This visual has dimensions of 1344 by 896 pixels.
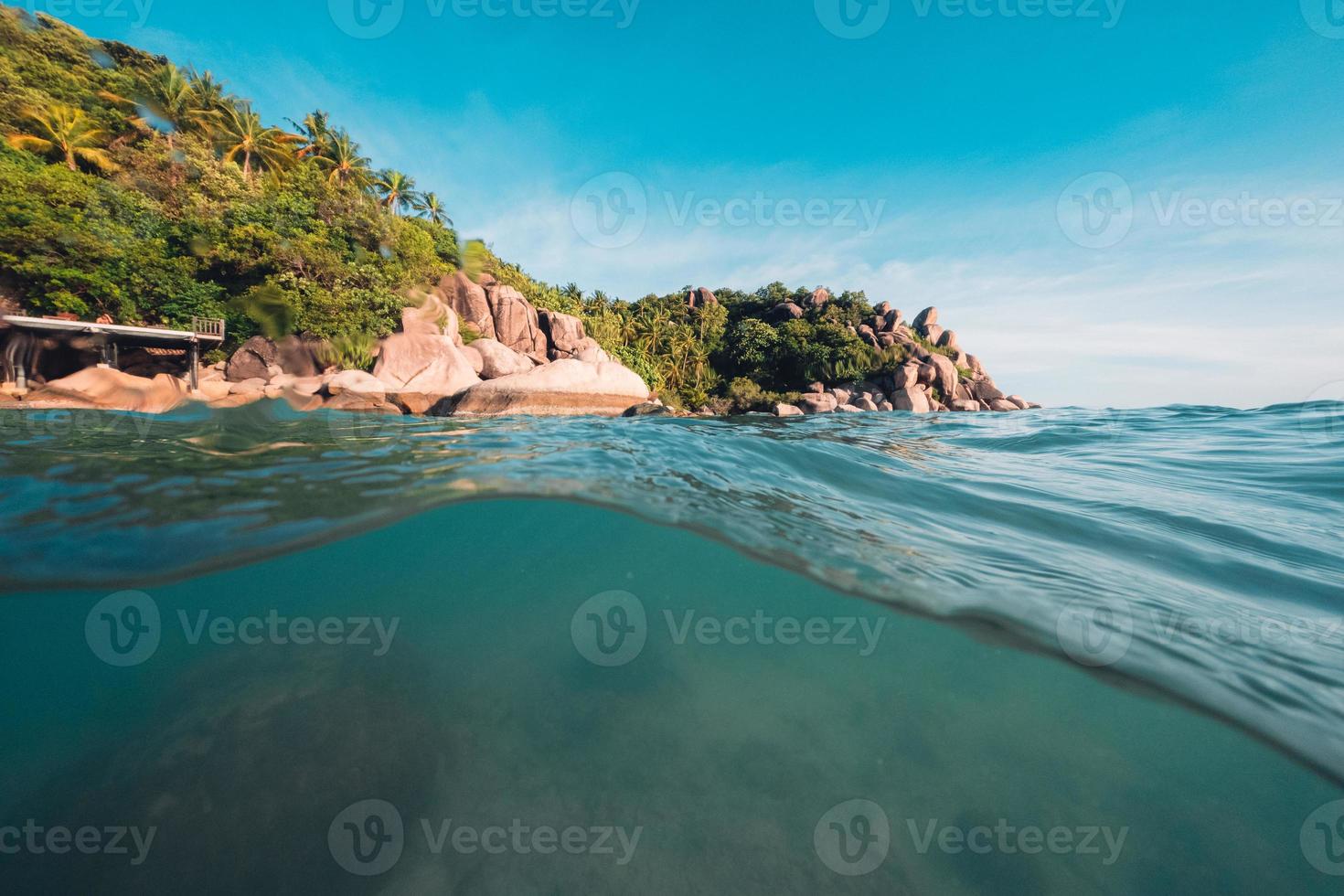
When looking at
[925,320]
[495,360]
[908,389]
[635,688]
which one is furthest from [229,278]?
[925,320]

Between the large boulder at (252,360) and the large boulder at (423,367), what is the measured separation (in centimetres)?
433

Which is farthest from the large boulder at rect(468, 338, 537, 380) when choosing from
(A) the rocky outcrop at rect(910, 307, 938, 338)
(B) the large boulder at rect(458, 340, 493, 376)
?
(A) the rocky outcrop at rect(910, 307, 938, 338)

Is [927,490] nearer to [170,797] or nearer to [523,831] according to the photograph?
[523,831]

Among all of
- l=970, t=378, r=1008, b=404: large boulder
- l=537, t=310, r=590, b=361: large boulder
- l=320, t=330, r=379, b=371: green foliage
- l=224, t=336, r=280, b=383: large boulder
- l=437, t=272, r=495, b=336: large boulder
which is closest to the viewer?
l=224, t=336, r=280, b=383: large boulder

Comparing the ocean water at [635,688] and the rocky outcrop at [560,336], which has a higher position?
the rocky outcrop at [560,336]

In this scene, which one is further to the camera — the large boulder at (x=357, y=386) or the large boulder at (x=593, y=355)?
the large boulder at (x=593, y=355)

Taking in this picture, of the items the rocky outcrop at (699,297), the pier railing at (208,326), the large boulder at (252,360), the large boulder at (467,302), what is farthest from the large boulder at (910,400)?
the pier railing at (208,326)

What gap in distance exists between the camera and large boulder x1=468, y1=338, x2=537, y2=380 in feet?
67.3

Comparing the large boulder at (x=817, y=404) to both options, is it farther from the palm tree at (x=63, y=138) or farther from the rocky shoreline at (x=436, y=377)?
the palm tree at (x=63, y=138)

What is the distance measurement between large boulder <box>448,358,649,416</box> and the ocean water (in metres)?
10.6

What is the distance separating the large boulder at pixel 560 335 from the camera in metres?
25.9

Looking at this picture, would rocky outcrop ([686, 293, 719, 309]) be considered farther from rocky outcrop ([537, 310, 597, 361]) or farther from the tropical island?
rocky outcrop ([537, 310, 597, 361])

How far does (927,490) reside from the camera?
518 cm

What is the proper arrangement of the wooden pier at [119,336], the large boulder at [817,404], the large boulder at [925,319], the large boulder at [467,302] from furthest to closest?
the large boulder at [925,319]
the large boulder at [817,404]
the large boulder at [467,302]
the wooden pier at [119,336]
